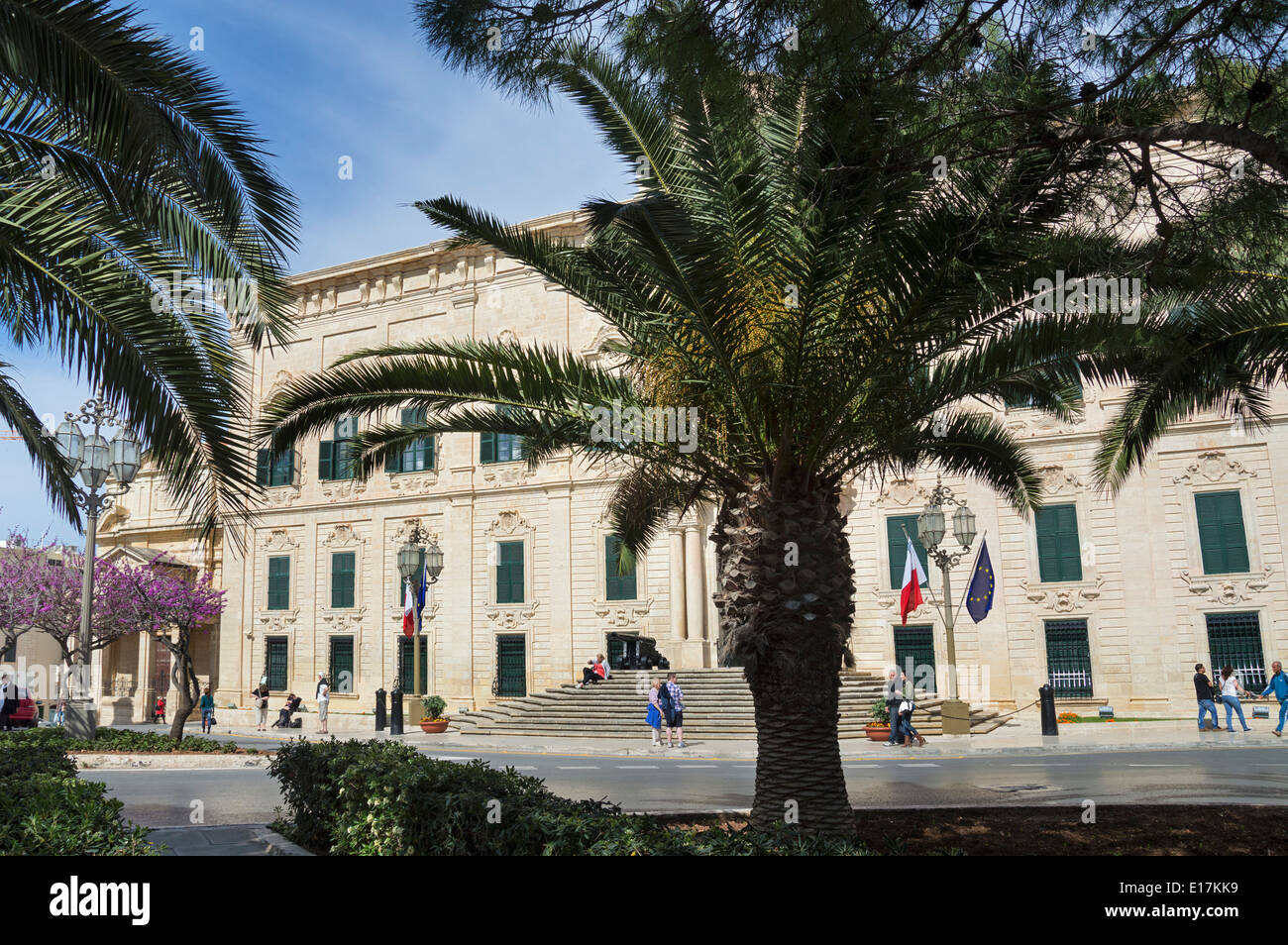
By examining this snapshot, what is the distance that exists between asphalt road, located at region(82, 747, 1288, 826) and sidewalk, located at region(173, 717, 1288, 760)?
0.57m

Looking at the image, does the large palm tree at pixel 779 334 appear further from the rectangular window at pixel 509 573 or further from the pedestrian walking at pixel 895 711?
the rectangular window at pixel 509 573

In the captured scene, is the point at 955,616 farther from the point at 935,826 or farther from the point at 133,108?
the point at 133,108

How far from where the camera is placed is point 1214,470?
25234 millimetres

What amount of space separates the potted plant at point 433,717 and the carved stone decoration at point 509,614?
4.61 metres

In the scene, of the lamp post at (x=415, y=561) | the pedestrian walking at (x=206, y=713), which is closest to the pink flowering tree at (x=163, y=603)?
the pedestrian walking at (x=206, y=713)

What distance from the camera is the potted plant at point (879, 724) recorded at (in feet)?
73.0

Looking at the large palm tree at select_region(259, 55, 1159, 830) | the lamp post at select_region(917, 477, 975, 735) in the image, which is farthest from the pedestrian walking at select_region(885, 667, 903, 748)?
the large palm tree at select_region(259, 55, 1159, 830)

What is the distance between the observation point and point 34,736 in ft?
48.0

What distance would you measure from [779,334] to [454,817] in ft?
13.7

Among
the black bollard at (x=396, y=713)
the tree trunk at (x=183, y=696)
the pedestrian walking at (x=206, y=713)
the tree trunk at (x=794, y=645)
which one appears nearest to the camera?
the tree trunk at (x=794, y=645)

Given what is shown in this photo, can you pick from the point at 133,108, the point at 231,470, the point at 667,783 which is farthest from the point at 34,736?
→ the point at 133,108

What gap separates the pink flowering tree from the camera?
25234mm
